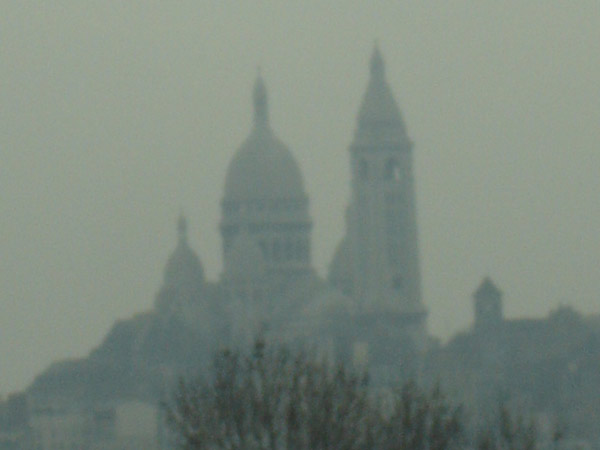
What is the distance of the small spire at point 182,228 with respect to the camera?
586 ft

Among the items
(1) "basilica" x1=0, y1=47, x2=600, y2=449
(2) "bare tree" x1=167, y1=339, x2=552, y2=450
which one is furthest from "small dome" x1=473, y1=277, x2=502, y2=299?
(2) "bare tree" x1=167, y1=339, x2=552, y2=450

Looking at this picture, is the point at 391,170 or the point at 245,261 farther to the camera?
the point at 391,170

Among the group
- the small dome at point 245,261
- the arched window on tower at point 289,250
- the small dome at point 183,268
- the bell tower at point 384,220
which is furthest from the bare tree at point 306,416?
the arched window on tower at point 289,250

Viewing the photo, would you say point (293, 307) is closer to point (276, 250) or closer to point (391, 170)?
point (391, 170)

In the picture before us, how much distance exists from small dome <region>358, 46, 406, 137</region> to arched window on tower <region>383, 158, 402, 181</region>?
1.34m

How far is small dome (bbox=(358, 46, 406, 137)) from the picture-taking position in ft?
592

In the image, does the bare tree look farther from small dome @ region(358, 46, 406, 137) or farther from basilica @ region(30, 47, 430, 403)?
small dome @ region(358, 46, 406, 137)

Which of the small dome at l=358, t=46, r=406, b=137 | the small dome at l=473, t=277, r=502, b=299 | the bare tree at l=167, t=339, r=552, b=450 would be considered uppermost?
the small dome at l=358, t=46, r=406, b=137

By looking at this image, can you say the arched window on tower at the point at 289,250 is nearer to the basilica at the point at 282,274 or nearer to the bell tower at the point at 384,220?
the basilica at the point at 282,274

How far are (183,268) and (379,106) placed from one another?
12.2m

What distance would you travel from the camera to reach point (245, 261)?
570ft

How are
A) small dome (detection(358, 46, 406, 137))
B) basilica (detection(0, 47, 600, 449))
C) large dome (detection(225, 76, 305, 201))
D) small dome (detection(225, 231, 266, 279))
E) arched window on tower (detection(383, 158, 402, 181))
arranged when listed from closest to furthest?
basilica (detection(0, 47, 600, 449)) < small dome (detection(225, 231, 266, 279)) < arched window on tower (detection(383, 158, 402, 181)) < small dome (detection(358, 46, 406, 137)) < large dome (detection(225, 76, 305, 201))

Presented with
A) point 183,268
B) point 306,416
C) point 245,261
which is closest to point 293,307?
point 245,261

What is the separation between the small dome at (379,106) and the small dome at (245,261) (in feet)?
26.5
